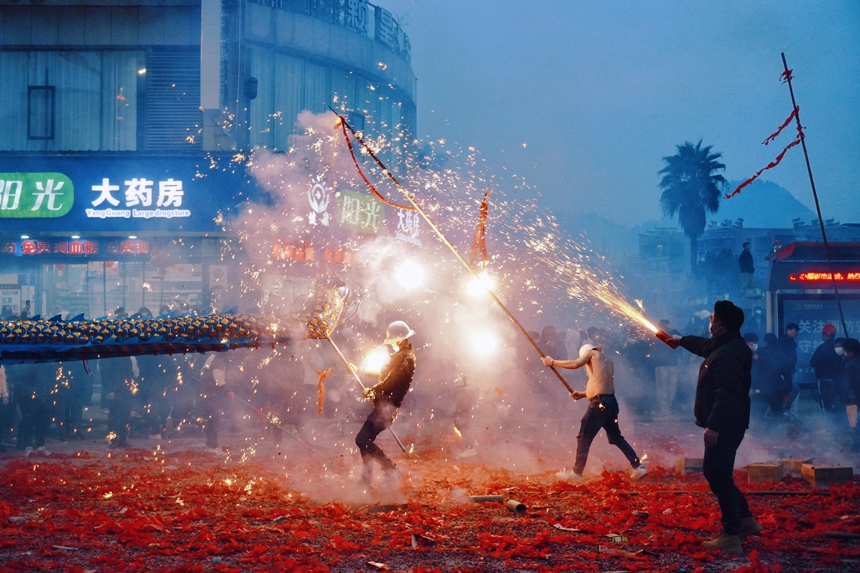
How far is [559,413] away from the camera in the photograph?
14609 millimetres

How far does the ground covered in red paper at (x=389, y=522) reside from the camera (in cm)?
598

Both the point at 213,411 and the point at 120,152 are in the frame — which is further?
the point at 120,152

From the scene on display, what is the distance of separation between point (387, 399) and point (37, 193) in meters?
15.2

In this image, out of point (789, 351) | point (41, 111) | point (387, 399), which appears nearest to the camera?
point (387, 399)

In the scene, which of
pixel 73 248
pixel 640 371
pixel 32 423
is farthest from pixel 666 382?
pixel 73 248

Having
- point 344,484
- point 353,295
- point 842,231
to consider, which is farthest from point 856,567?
point 842,231

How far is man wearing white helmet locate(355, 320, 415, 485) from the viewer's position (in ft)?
28.0

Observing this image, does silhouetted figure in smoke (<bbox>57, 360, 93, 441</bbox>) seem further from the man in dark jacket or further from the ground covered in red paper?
the man in dark jacket

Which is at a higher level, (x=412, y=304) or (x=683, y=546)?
→ (x=412, y=304)

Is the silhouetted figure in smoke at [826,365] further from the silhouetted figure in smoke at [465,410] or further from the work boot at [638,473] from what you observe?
the silhouetted figure in smoke at [465,410]

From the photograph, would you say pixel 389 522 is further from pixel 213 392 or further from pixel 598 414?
pixel 213 392

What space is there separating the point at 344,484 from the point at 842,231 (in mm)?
37986

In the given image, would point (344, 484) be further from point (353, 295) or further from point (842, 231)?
point (842, 231)

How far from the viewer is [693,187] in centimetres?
5034
